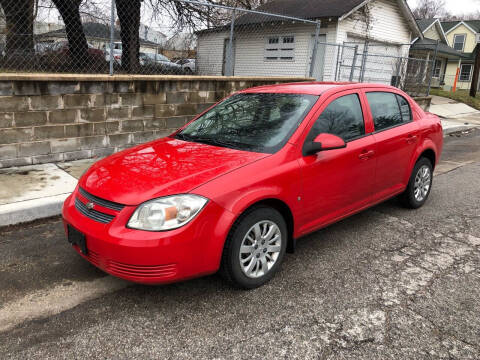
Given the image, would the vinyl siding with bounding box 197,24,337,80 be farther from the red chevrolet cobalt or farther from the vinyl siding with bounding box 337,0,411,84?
the red chevrolet cobalt

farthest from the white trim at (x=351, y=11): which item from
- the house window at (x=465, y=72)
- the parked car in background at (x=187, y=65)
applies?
the house window at (x=465, y=72)

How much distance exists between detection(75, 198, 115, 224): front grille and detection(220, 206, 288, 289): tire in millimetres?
856

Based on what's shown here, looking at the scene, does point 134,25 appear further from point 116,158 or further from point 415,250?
point 415,250

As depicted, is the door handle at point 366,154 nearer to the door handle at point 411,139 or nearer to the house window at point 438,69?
the door handle at point 411,139

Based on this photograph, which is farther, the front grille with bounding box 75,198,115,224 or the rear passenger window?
the rear passenger window

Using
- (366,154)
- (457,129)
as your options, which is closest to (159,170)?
(366,154)

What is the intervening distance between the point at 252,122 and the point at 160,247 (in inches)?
64.4

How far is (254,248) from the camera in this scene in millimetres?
3195

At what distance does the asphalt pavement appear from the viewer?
2592mm

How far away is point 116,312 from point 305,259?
1715 mm

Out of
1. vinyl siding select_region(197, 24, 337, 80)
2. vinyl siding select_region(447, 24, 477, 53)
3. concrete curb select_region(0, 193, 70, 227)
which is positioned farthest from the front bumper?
vinyl siding select_region(447, 24, 477, 53)

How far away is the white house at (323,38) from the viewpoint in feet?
52.9

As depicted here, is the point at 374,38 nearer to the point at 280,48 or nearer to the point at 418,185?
the point at 280,48

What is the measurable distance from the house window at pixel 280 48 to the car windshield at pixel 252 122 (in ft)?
45.3
